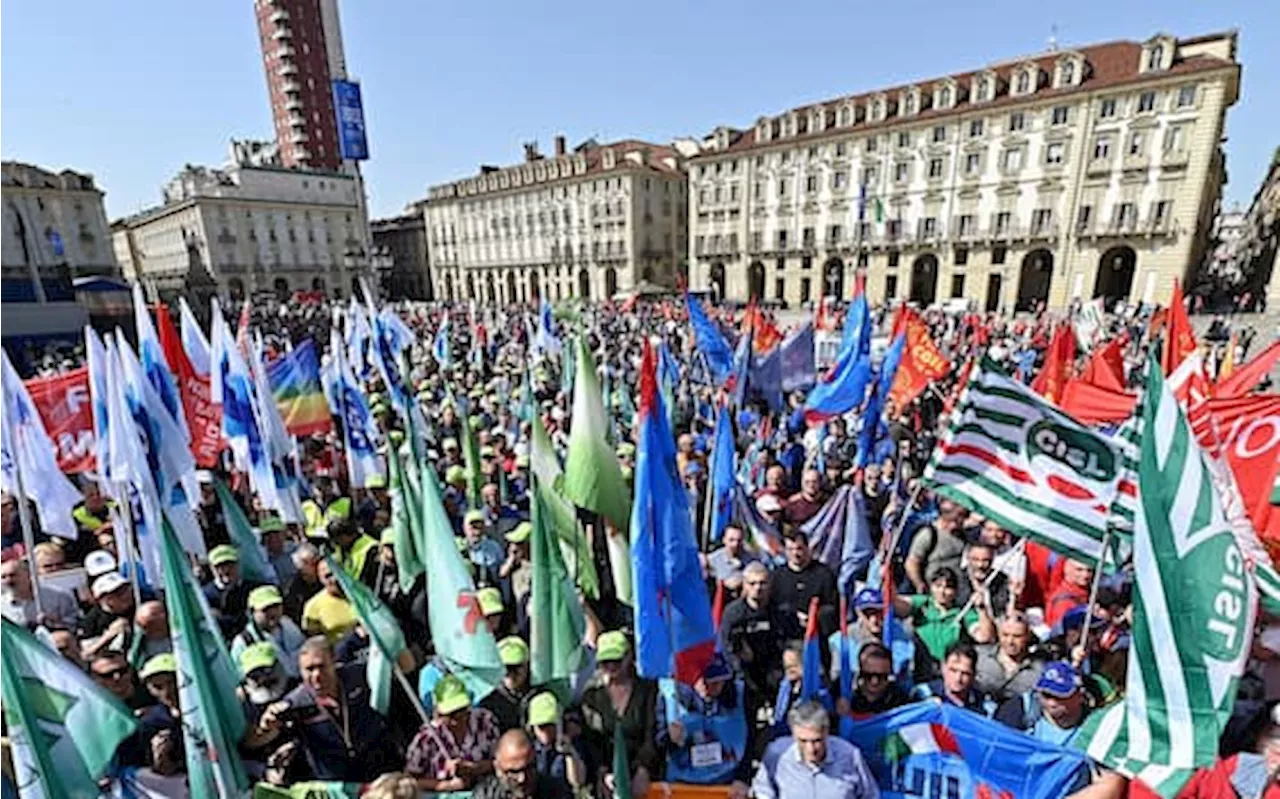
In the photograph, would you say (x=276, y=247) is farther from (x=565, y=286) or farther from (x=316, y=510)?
(x=316, y=510)

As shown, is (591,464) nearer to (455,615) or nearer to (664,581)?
(664,581)

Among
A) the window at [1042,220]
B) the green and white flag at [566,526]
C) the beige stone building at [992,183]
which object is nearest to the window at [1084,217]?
the beige stone building at [992,183]

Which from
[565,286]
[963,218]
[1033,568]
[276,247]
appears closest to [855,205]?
[963,218]

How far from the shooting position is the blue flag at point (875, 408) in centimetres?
765

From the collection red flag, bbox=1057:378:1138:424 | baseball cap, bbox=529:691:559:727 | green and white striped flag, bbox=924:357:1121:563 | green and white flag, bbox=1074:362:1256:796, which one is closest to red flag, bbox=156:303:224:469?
baseball cap, bbox=529:691:559:727

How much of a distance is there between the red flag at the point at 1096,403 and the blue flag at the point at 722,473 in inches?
122

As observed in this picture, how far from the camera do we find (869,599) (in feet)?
13.3

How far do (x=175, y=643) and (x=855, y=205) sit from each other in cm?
5112

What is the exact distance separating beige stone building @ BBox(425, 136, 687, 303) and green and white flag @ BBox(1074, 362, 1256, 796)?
56.0 m

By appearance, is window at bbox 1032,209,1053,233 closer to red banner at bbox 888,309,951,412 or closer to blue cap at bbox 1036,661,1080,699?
red banner at bbox 888,309,951,412

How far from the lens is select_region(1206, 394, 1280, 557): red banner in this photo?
3.95 m

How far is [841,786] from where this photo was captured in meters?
2.97

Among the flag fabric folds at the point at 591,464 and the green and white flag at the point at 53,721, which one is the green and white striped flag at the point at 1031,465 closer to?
the flag fabric folds at the point at 591,464

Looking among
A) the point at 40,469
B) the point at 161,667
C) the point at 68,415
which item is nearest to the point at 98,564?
the point at 40,469
